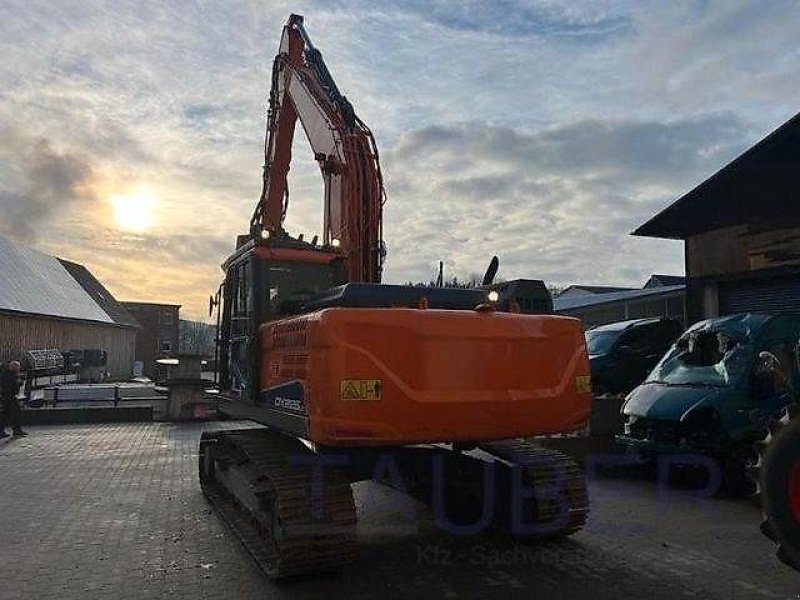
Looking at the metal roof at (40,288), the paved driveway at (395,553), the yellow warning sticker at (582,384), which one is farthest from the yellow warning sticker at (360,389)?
the metal roof at (40,288)

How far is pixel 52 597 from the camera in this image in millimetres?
5352

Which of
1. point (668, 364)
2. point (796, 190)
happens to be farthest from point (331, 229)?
point (796, 190)

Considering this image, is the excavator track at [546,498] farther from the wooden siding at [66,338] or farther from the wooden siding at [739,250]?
the wooden siding at [66,338]

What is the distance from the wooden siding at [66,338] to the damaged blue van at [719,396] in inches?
1052

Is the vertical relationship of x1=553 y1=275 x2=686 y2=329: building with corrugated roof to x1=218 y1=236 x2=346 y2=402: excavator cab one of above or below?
above

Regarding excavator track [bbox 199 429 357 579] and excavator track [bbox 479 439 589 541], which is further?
excavator track [bbox 479 439 589 541]

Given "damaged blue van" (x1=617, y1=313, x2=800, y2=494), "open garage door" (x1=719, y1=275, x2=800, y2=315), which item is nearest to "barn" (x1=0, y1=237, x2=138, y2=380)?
"open garage door" (x1=719, y1=275, x2=800, y2=315)

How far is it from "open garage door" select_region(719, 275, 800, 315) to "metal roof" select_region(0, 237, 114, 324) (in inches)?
1072

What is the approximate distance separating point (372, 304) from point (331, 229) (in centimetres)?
466

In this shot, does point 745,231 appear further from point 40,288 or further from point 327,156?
point 40,288

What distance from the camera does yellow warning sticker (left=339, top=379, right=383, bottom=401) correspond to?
500 centimetres

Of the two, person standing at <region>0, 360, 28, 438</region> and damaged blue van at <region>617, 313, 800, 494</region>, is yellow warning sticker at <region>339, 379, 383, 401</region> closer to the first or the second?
damaged blue van at <region>617, 313, 800, 494</region>

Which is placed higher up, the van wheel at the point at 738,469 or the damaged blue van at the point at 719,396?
the damaged blue van at the point at 719,396

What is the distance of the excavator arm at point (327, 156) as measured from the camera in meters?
9.78
